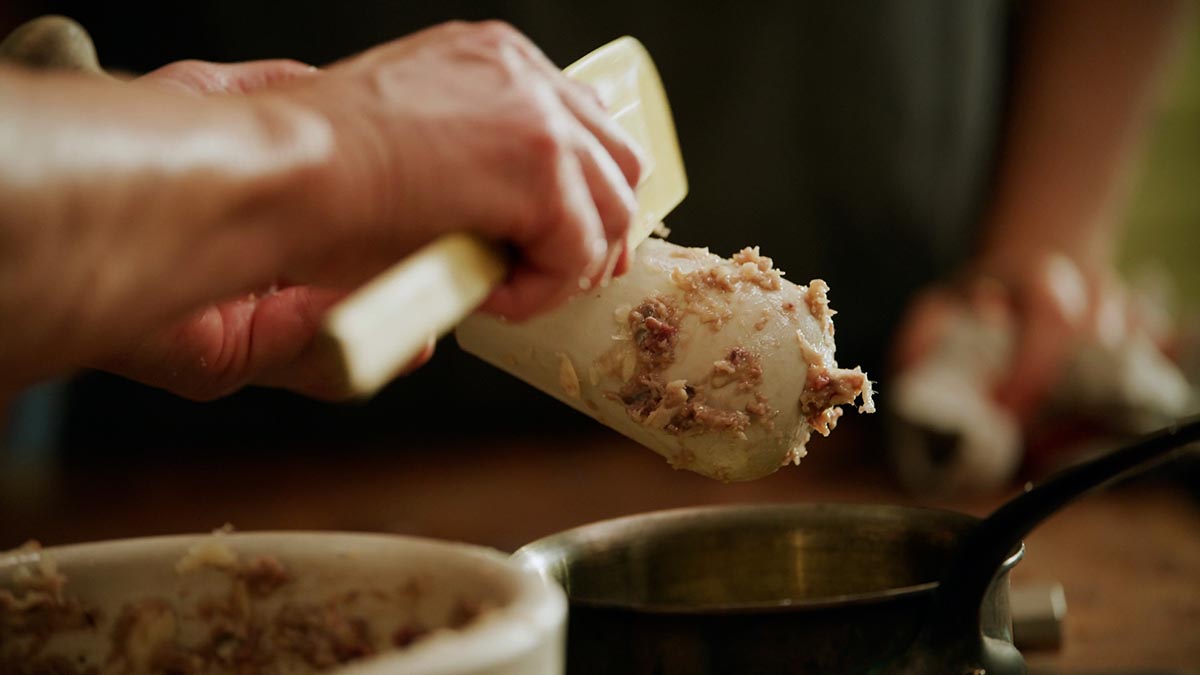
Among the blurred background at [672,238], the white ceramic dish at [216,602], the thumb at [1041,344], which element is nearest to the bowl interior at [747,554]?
the white ceramic dish at [216,602]

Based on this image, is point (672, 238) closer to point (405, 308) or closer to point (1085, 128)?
point (1085, 128)

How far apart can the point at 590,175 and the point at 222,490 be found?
1136 mm

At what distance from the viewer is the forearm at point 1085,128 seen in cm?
169

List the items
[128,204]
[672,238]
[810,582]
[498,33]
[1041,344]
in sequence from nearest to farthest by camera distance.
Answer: [128,204] → [498,33] → [810,582] → [1041,344] → [672,238]

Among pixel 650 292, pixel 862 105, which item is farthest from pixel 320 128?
pixel 862 105

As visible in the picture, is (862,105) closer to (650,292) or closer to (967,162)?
(967,162)

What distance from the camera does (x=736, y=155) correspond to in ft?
5.55

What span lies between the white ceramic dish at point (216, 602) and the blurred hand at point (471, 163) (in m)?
0.08

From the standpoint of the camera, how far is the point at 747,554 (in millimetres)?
609

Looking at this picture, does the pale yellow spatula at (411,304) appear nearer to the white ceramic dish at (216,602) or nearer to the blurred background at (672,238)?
the white ceramic dish at (216,602)

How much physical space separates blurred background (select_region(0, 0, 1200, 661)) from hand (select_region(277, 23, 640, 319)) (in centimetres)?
80

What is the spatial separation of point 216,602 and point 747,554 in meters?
0.25

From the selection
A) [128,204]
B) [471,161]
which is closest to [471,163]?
[471,161]

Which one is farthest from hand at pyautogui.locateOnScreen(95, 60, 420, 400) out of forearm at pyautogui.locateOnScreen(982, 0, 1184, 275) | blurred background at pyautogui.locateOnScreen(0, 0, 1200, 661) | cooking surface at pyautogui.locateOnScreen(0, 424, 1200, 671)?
forearm at pyautogui.locateOnScreen(982, 0, 1184, 275)
